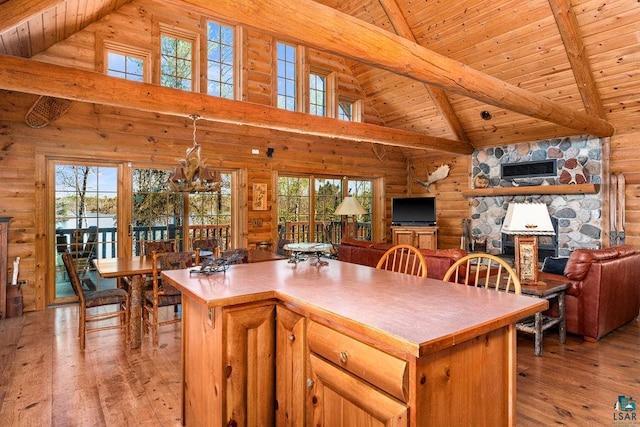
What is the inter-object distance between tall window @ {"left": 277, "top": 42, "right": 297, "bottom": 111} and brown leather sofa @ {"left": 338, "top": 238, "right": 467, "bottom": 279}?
3.10 meters

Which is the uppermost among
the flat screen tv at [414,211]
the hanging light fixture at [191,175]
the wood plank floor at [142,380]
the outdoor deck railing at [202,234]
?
the hanging light fixture at [191,175]

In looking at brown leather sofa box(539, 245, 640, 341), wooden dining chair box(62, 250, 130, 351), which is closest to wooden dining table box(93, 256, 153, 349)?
wooden dining chair box(62, 250, 130, 351)

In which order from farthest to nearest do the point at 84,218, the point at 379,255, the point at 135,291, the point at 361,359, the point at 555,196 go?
the point at 555,196 → the point at 84,218 → the point at 379,255 → the point at 135,291 → the point at 361,359

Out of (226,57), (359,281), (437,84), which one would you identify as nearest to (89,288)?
(226,57)

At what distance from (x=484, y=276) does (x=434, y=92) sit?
12.8ft

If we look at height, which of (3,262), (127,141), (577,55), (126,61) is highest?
(126,61)

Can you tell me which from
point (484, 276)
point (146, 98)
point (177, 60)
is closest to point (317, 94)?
point (177, 60)

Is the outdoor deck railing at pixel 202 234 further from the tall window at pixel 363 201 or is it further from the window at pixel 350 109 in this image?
the window at pixel 350 109

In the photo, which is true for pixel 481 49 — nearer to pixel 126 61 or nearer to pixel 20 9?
pixel 126 61

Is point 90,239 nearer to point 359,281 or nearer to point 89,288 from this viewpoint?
point 89,288

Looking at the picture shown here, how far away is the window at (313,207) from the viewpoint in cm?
711

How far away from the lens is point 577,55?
16.4ft

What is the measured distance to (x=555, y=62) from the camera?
5.33 meters

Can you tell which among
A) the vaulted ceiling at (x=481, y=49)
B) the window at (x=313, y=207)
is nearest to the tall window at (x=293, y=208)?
the window at (x=313, y=207)
